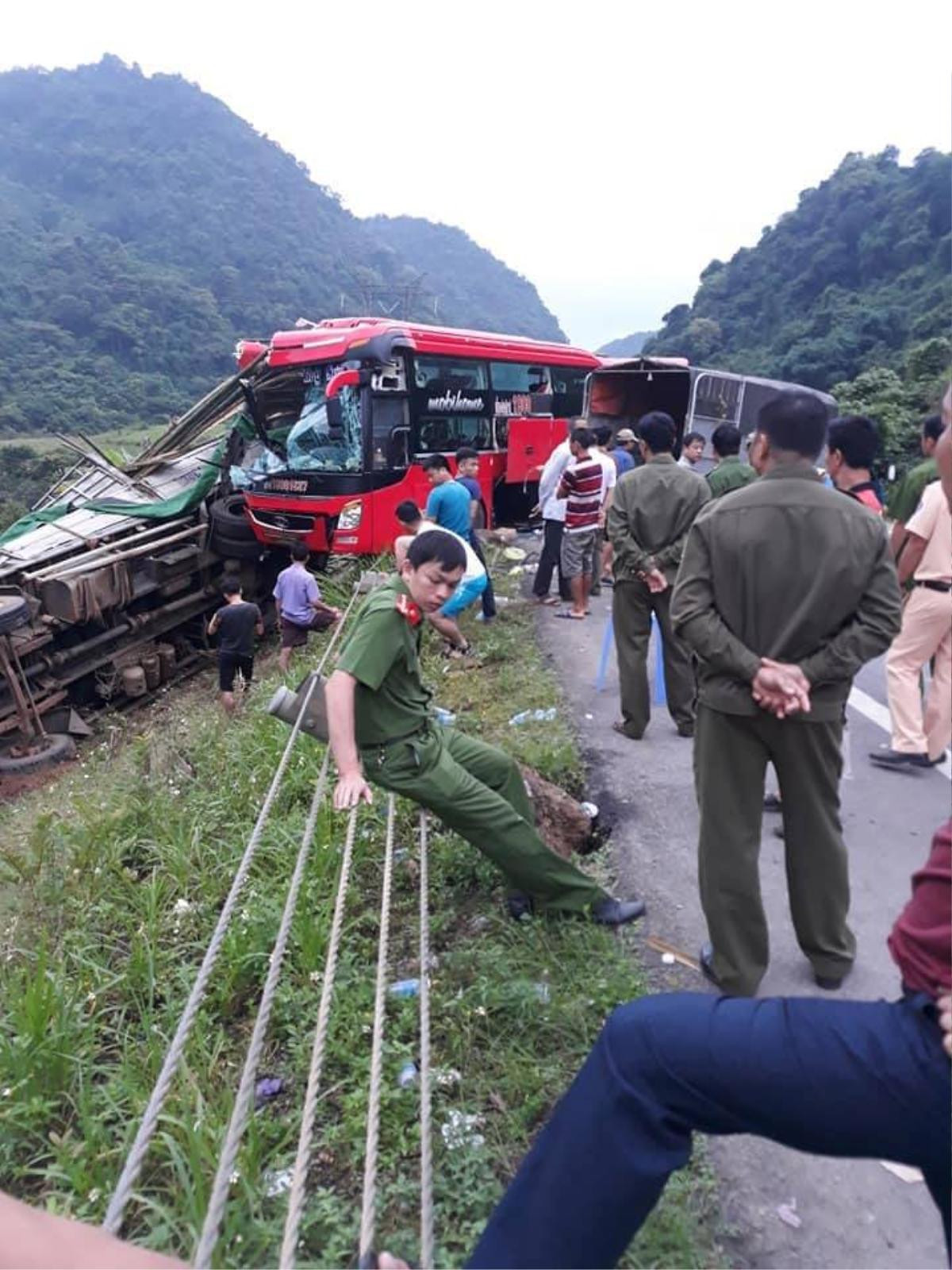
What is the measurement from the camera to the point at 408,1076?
8.84 feet

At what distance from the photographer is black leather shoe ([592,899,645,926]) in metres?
3.29

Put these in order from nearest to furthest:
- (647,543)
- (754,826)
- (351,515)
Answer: (754,826) < (647,543) < (351,515)

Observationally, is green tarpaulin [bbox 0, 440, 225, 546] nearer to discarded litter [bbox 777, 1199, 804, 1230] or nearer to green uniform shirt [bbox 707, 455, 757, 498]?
green uniform shirt [bbox 707, 455, 757, 498]

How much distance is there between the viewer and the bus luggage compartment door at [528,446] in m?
11.8

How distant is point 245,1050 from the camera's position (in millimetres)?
2957

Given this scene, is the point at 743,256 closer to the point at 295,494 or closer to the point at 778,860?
the point at 295,494

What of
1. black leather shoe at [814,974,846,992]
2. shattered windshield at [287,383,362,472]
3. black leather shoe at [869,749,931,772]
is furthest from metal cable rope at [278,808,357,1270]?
shattered windshield at [287,383,362,472]

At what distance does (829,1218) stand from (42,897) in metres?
3.79

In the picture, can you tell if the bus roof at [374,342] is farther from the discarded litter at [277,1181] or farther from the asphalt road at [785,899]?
the discarded litter at [277,1181]

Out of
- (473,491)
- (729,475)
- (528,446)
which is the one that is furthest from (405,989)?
(528,446)

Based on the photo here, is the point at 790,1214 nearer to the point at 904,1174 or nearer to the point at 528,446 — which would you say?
the point at 904,1174

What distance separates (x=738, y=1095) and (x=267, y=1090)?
1.97 meters

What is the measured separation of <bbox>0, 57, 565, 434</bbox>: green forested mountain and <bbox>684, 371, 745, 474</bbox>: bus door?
1496 inches

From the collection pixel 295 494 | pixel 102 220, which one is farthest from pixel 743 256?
pixel 102 220
